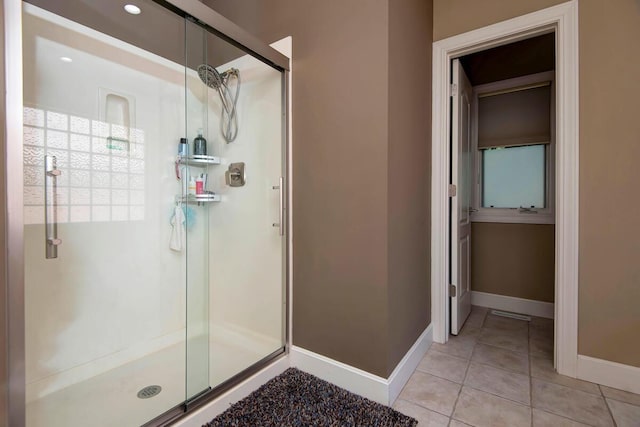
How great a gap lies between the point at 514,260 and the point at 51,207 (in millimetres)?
3691

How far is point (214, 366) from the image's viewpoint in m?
1.63

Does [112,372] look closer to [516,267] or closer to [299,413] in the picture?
[299,413]

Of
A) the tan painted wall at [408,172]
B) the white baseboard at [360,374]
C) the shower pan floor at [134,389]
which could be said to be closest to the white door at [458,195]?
the tan painted wall at [408,172]

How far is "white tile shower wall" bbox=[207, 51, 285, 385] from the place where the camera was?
6.33 ft

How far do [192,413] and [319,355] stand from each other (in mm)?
722

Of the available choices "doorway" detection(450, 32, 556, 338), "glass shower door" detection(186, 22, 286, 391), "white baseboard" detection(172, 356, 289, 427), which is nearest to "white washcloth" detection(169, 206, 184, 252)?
"glass shower door" detection(186, 22, 286, 391)

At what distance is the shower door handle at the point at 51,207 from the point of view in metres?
1.58

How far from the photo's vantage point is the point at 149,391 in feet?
5.21

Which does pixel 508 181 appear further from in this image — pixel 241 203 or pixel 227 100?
pixel 227 100

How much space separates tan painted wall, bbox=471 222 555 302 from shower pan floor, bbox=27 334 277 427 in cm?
234

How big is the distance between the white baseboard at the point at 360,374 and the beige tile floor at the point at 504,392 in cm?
6

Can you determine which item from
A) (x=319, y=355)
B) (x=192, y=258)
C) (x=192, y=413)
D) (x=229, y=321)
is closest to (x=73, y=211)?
(x=192, y=258)

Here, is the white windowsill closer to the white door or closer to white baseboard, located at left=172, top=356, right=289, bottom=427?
the white door

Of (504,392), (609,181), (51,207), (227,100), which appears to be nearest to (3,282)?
(51,207)
